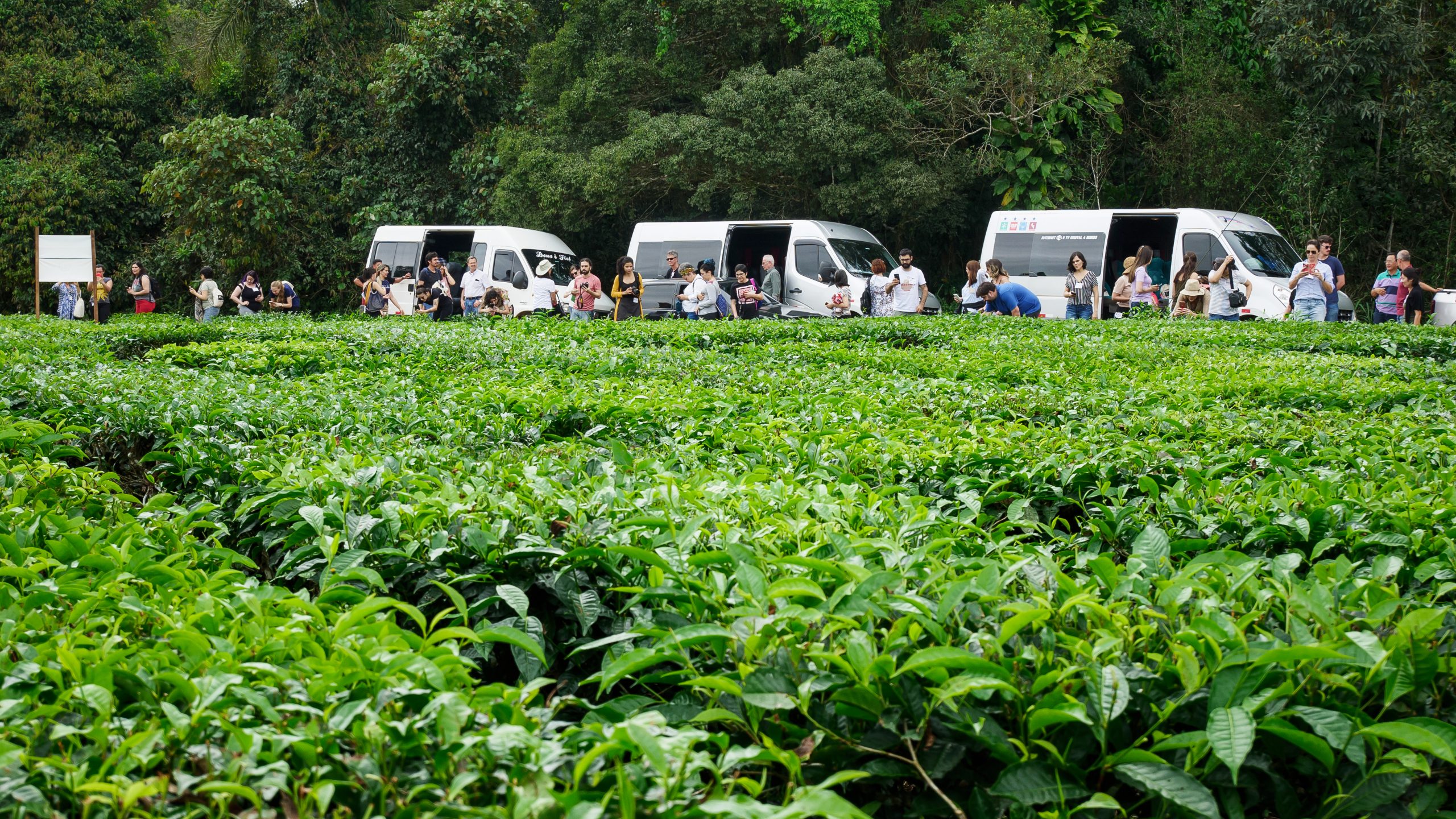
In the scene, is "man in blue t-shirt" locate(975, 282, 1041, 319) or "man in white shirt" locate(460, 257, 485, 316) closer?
"man in blue t-shirt" locate(975, 282, 1041, 319)

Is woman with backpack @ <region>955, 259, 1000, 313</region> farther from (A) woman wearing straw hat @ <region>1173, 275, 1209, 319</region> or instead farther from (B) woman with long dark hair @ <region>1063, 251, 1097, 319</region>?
(A) woman wearing straw hat @ <region>1173, 275, 1209, 319</region>

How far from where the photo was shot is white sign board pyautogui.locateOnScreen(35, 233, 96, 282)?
18297 millimetres

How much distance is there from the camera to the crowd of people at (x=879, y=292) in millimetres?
14781

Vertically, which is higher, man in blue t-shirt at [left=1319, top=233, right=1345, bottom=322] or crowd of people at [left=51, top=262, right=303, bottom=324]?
man in blue t-shirt at [left=1319, top=233, right=1345, bottom=322]

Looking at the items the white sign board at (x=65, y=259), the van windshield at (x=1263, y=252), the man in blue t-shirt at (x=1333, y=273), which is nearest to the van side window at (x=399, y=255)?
the white sign board at (x=65, y=259)

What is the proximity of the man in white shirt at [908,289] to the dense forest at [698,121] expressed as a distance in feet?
15.6

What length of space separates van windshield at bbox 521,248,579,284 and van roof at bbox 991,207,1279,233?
780cm

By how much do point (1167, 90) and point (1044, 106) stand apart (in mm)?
3520

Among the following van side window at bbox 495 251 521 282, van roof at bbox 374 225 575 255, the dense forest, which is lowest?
van side window at bbox 495 251 521 282

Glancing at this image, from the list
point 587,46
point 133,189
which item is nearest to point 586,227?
point 587,46

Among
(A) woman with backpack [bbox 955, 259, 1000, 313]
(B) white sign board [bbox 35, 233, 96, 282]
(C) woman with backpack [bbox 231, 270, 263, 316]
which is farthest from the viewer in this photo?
(B) white sign board [bbox 35, 233, 96, 282]

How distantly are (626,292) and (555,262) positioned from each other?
199 inches

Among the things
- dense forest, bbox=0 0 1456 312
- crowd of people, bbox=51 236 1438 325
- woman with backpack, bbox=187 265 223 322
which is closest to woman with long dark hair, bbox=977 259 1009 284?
crowd of people, bbox=51 236 1438 325

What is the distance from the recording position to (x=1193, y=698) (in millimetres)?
1933
